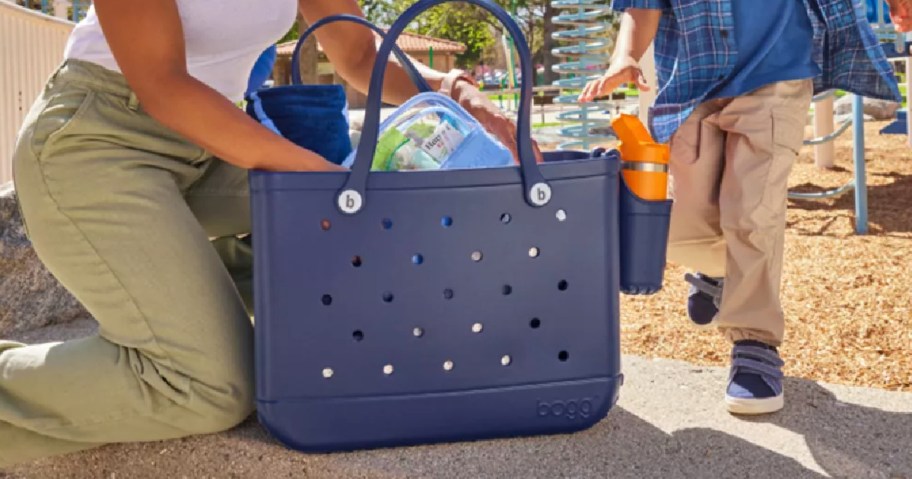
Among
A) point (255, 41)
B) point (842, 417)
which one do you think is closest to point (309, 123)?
point (255, 41)

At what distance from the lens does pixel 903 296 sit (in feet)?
13.6

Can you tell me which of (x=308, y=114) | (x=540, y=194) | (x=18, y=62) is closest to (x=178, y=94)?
(x=308, y=114)

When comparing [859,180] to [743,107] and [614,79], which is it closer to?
[743,107]

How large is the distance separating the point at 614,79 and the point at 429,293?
91 cm

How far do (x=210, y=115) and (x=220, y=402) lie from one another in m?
0.58

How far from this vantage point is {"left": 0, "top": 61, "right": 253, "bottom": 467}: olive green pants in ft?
7.00

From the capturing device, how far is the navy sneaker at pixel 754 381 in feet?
7.99

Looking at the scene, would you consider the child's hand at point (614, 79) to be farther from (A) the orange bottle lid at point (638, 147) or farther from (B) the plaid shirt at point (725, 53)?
(A) the orange bottle lid at point (638, 147)

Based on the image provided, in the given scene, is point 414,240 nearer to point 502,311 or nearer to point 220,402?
point 502,311

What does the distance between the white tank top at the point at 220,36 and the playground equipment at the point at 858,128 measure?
4059 mm

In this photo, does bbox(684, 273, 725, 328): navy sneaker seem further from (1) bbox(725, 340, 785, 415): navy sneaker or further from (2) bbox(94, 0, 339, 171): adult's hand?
(2) bbox(94, 0, 339, 171): adult's hand

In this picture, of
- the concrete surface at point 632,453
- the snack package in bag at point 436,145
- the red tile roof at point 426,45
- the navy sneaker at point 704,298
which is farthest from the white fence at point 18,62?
the red tile roof at point 426,45

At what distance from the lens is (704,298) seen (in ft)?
10.2

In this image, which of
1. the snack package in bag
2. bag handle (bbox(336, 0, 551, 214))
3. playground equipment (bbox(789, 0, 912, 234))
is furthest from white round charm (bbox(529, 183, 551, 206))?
playground equipment (bbox(789, 0, 912, 234))
